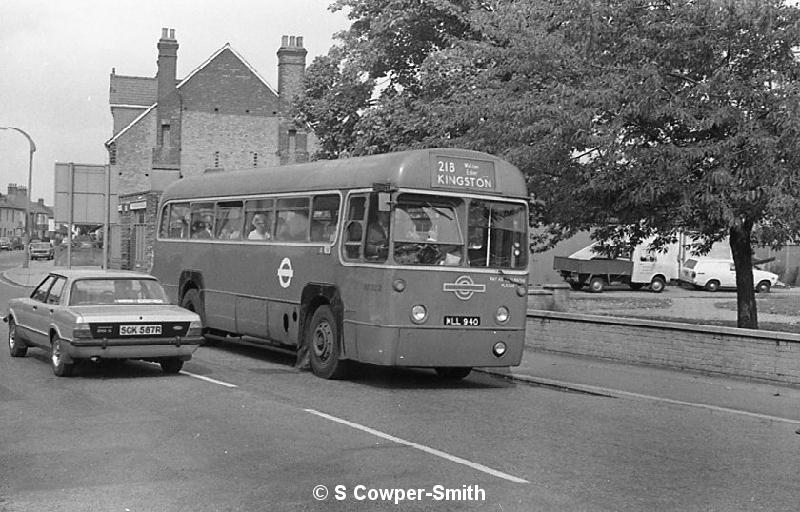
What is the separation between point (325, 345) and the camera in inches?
551

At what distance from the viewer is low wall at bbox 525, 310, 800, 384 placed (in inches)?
563

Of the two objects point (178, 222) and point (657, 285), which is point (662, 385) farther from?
point (657, 285)

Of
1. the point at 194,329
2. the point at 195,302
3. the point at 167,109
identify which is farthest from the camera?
the point at 167,109

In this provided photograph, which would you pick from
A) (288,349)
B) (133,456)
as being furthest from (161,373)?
(133,456)

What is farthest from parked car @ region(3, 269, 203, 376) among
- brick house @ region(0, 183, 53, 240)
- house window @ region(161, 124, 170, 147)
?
brick house @ region(0, 183, 53, 240)

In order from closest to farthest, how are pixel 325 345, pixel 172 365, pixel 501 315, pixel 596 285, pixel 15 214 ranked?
pixel 501 315 → pixel 172 365 → pixel 325 345 → pixel 596 285 → pixel 15 214

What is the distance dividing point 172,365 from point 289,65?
4580 centimetres

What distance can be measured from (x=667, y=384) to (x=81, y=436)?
8321 mm

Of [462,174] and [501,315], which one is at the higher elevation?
[462,174]

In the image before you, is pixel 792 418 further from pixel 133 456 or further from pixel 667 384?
pixel 133 456

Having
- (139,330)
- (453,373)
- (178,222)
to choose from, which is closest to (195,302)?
(178,222)

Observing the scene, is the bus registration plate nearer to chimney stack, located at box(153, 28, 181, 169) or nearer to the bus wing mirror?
the bus wing mirror

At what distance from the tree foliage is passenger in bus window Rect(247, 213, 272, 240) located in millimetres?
4351

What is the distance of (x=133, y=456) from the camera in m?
8.12
